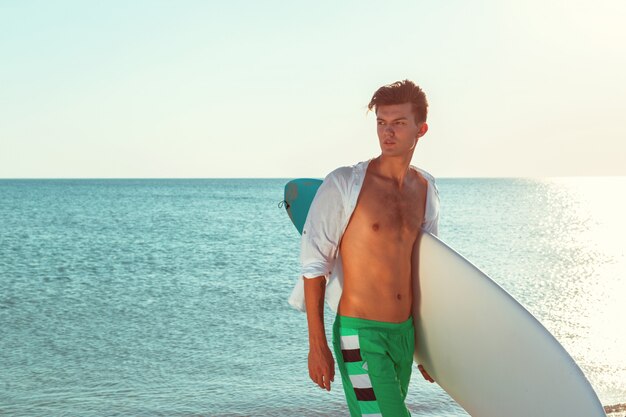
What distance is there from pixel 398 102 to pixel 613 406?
429cm

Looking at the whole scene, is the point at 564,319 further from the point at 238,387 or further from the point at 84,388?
the point at 84,388

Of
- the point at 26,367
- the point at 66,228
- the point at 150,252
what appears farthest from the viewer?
the point at 66,228

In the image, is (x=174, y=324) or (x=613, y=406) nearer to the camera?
(x=613, y=406)

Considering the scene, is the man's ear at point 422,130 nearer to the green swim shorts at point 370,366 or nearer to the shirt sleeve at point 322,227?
the shirt sleeve at point 322,227

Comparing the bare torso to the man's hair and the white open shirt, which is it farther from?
the man's hair

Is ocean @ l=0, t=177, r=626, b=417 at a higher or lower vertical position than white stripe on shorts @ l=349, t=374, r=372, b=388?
lower

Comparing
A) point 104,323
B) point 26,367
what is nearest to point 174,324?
point 104,323

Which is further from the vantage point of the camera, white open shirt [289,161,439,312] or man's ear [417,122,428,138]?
man's ear [417,122,428,138]

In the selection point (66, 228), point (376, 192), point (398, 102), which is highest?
point (398, 102)

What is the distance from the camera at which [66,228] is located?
32.6 m

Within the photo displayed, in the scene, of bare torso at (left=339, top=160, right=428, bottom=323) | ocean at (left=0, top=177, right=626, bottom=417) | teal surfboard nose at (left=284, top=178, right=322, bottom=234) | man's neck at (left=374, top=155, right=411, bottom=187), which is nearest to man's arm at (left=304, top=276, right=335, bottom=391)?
bare torso at (left=339, top=160, right=428, bottom=323)

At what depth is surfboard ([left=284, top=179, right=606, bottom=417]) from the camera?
9.64 feet

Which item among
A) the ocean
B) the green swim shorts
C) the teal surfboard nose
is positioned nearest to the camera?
the green swim shorts

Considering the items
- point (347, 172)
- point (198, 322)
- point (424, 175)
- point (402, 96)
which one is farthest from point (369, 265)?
point (198, 322)
